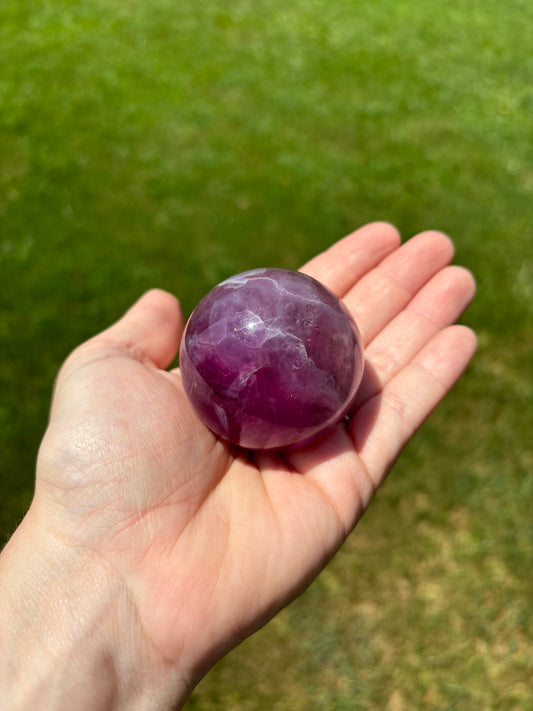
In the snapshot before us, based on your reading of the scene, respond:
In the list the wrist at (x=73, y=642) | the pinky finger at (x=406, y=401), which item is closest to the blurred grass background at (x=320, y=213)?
the pinky finger at (x=406, y=401)

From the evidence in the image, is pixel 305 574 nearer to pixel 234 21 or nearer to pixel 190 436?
pixel 190 436

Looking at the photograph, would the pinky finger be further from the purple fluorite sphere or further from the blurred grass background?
the blurred grass background

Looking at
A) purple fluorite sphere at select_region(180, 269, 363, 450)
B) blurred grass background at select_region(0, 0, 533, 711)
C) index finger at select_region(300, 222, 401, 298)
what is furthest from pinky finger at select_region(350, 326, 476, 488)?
blurred grass background at select_region(0, 0, 533, 711)

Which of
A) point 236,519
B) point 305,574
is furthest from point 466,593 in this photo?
point 236,519

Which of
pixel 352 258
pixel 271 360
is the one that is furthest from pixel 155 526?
pixel 352 258

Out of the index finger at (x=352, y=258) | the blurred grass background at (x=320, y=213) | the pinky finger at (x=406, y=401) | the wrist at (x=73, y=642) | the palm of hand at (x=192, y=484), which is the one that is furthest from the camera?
the index finger at (x=352, y=258)

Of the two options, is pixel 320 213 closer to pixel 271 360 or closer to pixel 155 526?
pixel 271 360

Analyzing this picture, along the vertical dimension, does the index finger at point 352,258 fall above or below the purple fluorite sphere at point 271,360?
below

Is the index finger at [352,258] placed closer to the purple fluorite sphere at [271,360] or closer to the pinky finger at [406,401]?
the pinky finger at [406,401]
